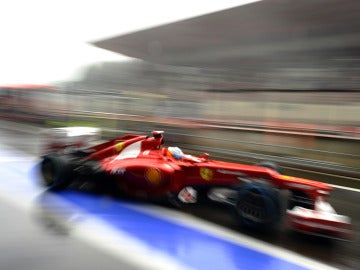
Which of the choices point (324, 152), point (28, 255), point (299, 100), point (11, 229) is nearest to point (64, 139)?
point (11, 229)

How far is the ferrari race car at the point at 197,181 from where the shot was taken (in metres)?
3.77

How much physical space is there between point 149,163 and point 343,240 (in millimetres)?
2087

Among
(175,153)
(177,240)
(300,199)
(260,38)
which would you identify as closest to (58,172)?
(175,153)

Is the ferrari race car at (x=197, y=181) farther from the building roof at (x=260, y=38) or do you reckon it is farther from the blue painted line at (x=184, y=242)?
the building roof at (x=260, y=38)

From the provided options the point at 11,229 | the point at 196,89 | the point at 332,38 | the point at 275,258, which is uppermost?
the point at 332,38

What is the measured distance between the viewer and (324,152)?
6.72 m

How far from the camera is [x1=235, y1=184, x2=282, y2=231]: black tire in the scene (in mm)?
3758

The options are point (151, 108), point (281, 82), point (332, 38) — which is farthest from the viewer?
point (332, 38)

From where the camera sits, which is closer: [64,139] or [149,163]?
[149,163]

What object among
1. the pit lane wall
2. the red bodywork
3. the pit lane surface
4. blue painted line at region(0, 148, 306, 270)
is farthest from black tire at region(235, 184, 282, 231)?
the pit lane wall

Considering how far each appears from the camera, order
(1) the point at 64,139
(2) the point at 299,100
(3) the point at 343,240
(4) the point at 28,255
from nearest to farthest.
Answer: (4) the point at 28,255 < (3) the point at 343,240 < (1) the point at 64,139 < (2) the point at 299,100

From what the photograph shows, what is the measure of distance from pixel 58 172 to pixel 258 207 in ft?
8.51

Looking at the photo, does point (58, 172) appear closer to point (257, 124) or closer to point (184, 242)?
point (184, 242)

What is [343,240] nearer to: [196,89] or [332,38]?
[196,89]
